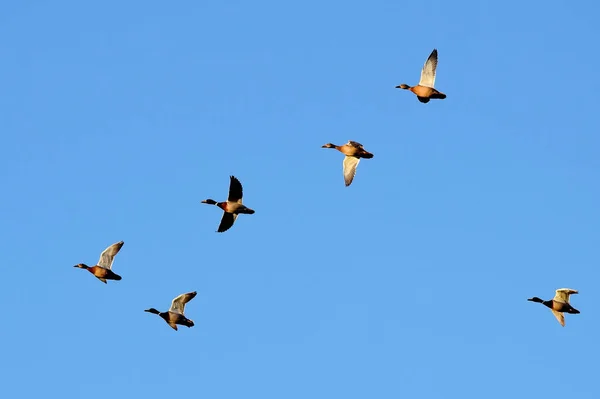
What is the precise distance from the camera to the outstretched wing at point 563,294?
80.9 meters

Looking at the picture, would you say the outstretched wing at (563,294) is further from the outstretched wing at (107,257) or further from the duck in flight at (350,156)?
the outstretched wing at (107,257)

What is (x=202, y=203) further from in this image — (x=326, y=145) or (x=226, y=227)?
(x=326, y=145)

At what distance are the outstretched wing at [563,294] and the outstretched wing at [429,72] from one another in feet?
39.2

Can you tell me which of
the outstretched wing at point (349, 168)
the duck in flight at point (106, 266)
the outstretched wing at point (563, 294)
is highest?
the outstretched wing at point (349, 168)

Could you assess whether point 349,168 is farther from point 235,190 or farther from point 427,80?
point 235,190

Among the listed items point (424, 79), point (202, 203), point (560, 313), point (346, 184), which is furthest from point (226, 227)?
point (560, 313)

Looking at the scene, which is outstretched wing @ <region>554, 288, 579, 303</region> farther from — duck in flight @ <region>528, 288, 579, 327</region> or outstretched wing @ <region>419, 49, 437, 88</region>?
outstretched wing @ <region>419, 49, 437, 88</region>

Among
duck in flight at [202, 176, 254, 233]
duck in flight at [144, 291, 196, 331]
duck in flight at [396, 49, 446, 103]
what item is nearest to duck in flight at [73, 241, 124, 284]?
duck in flight at [144, 291, 196, 331]

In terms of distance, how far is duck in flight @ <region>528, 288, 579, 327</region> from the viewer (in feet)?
266

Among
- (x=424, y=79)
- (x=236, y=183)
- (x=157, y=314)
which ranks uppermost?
(x=424, y=79)

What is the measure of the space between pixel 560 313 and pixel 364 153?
1282 centimetres

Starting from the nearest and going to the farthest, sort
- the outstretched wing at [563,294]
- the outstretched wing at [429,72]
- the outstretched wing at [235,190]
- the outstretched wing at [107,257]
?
the outstretched wing at [235,190], the outstretched wing at [429,72], the outstretched wing at [107,257], the outstretched wing at [563,294]

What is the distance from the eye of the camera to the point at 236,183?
78.1 meters

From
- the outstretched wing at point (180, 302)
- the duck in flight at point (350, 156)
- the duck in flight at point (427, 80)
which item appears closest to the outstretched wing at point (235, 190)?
the outstretched wing at point (180, 302)
